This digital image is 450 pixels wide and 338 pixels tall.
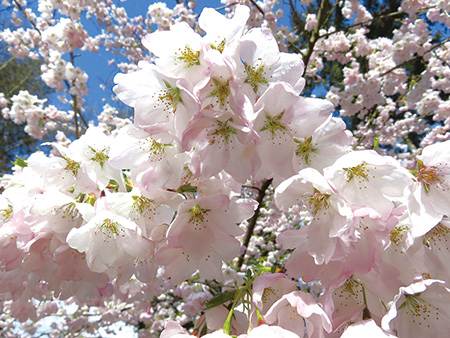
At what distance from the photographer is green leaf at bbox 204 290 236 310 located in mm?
881

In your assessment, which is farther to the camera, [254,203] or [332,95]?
[332,95]

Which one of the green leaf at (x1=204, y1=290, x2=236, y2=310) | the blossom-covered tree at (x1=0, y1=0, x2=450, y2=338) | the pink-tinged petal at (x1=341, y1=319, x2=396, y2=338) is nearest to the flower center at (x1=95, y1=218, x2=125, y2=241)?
the blossom-covered tree at (x1=0, y1=0, x2=450, y2=338)

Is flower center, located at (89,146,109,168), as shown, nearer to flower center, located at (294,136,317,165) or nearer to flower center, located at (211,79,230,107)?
flower center, located at (211,79,230,107)

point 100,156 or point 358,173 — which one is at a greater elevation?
point 100,156

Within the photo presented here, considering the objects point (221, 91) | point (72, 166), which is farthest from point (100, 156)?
point (221, 91)

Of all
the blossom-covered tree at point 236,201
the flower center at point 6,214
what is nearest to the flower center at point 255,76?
the blossom-covered tree at point 236,201

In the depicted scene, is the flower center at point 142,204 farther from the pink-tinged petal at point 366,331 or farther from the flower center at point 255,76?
the pink-tinged petal at point 366,331

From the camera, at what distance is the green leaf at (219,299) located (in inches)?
34.7

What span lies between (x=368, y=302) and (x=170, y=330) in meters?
0.48

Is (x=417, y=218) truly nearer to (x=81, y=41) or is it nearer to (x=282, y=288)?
(x=282, y=288)

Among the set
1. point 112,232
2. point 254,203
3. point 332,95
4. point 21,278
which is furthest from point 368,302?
point 332,95

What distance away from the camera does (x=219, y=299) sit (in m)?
0.90

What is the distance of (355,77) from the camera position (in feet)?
14.8

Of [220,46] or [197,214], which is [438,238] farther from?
[220,46]
